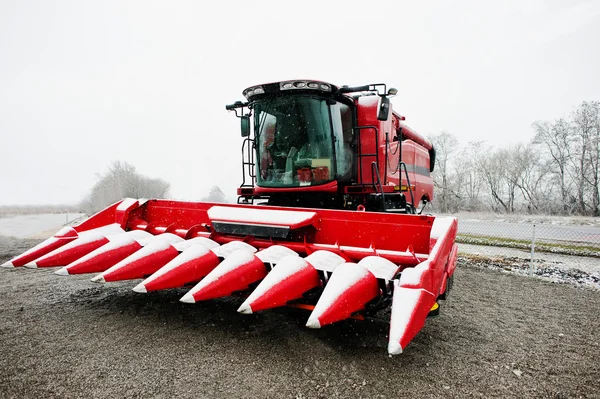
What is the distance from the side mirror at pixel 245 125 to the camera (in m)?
5.16

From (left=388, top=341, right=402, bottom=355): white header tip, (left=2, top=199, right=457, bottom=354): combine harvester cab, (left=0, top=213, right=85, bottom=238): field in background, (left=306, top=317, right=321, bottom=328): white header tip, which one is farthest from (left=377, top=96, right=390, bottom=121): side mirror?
(left=0, top=213, right=85, bottom=238): field in background

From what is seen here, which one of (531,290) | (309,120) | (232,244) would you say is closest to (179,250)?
(232,244)

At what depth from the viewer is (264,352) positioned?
2.67 meters

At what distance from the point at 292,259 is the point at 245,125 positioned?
2894 millimetres

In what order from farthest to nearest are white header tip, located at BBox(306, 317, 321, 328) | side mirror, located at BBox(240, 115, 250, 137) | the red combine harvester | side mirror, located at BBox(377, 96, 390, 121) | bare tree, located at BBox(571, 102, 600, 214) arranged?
bare tree, located at BBox(571, 102, 600, 214)
side mirror, located at BBox(240, 115, 250, 137)
side mirror, located at BBox(377, 96, 390, 121)
the red combine harvester
white header tip, located at BBox(306, 317, 321, 328)

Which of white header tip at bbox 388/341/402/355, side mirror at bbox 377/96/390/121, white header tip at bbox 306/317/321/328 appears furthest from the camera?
side mirror at bbox 377/96/390/121

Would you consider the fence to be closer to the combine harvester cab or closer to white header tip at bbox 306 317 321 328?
the combine harvester cab

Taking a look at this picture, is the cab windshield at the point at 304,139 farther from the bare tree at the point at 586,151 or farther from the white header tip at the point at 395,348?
the bare tree at the point at 586,151

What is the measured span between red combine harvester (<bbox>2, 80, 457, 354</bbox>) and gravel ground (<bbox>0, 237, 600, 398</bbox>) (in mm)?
356

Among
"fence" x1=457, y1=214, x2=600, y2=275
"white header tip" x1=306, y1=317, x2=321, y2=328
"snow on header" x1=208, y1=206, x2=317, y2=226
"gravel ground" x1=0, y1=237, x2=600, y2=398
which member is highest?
"snow on header" x1=208, y1=206, x2=317, y2=226

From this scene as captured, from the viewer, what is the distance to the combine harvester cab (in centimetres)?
233

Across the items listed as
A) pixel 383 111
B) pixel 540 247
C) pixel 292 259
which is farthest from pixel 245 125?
pixel 540 247

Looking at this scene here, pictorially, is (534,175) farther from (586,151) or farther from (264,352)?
(264,352)

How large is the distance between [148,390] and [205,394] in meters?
0.34
